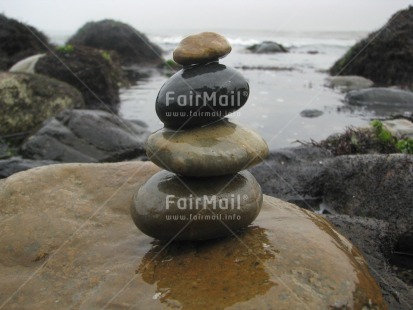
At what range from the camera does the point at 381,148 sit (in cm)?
756

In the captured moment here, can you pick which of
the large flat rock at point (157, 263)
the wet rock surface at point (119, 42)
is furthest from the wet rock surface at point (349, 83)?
the large flat rock at point (157, 263)

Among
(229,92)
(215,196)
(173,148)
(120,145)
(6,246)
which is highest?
(229,92)

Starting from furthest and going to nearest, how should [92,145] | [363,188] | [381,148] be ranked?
[92,145] < [381,148] < [363,188]

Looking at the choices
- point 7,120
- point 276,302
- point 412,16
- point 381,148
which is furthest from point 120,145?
point 412,16

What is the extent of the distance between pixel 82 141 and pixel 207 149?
5.72 metres

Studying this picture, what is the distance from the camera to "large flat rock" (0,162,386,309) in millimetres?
2588

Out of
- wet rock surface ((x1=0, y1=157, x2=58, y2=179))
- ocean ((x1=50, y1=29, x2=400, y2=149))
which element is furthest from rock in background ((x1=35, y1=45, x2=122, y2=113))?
wet rock surface ((x1=0, y1=157, x2=58, y2=179))

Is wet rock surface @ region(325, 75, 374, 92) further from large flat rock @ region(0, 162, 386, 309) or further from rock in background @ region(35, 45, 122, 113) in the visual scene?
large flat rock @ region(0, 162, 386, 309)

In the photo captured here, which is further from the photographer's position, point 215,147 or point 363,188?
point 363,188

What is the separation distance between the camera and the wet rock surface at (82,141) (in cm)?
792

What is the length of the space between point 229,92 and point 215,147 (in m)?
0.41

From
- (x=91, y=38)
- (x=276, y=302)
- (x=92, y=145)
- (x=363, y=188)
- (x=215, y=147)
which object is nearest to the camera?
(x=276, y=302)

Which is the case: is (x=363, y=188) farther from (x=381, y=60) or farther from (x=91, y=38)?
(x=91, y=38)

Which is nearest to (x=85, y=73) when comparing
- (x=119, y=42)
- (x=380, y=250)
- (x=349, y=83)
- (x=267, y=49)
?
(x=349, y=83)
